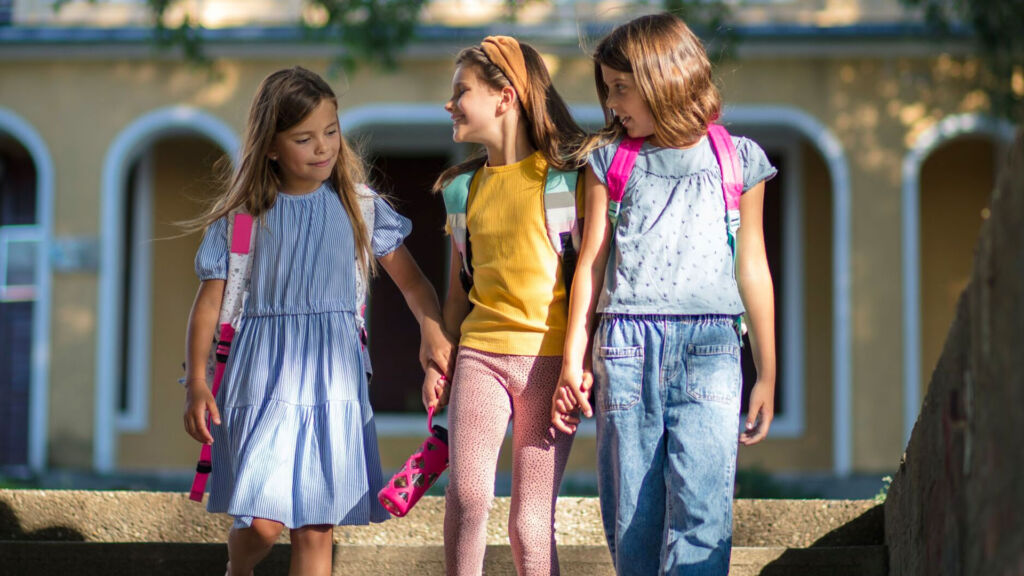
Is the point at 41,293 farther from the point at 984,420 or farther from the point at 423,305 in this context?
the point at 984,420

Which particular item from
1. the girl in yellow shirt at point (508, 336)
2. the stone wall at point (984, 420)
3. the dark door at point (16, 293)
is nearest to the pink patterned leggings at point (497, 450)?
the girl in yellow shirt at point (508, 336)

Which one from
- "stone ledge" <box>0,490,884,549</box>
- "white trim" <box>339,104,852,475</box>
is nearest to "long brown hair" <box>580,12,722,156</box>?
"stone ledge" <box>0,490,884,549</box>

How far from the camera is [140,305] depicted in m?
12.8

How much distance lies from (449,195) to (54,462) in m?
9.11

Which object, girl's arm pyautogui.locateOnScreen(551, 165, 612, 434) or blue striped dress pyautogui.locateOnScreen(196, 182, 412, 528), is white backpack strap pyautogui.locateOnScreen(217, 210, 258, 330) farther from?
girl's arm pyautogui.locateOnScreen(551, 165, 612, 434)

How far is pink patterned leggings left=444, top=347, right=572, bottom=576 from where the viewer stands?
3.46 meters

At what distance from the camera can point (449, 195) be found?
3.68 meters

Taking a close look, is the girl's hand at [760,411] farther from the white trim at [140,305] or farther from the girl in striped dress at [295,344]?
the white trim at [140,305]

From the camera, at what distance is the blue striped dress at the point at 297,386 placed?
3539mm

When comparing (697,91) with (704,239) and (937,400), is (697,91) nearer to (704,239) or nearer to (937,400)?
(704,239)

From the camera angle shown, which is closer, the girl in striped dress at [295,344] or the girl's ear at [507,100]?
the girl in striped dress at [295,344]

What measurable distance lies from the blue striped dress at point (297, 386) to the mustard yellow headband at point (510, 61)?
587 millimetres

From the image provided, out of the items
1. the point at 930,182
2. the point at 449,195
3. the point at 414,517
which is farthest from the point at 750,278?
the point at 930,182

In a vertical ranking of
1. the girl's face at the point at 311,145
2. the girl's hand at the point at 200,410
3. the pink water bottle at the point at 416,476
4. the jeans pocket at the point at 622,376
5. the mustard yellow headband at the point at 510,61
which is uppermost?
the mustard yellow headband at the point at 510,61
